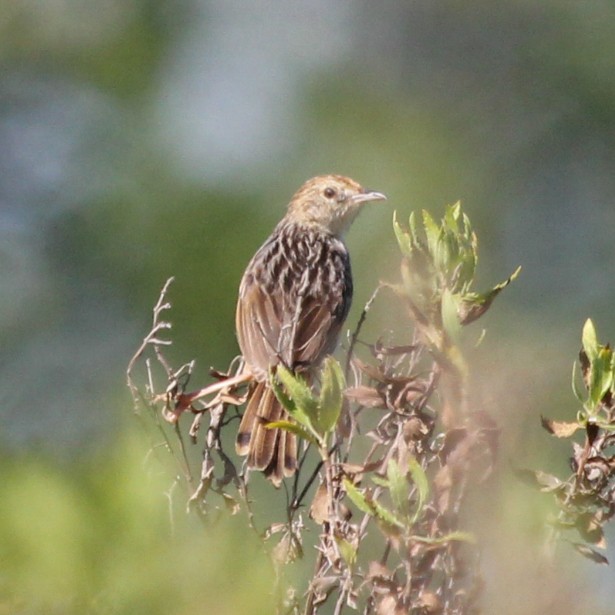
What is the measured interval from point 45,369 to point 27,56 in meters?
4.43

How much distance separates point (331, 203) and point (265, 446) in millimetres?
3100

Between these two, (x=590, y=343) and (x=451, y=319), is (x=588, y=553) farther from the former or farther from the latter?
(x=451, y=319)

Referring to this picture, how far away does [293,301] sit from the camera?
5.51 metres

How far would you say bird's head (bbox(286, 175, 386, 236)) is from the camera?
7234 millimetres

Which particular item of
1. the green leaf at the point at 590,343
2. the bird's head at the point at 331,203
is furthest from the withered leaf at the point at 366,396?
the bird's head at the point at 331,203

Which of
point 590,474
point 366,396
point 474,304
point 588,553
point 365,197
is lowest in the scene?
point 588,553

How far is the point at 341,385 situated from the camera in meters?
2.60

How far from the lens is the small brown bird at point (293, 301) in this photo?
169 inches

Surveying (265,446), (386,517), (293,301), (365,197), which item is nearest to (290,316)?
(293,301)

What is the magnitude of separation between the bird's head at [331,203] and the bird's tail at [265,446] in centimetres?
280

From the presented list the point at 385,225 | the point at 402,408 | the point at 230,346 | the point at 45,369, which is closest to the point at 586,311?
the point at 385,225

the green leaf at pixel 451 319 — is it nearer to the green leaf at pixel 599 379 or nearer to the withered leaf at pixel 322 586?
the green leaf at pixel 599 379

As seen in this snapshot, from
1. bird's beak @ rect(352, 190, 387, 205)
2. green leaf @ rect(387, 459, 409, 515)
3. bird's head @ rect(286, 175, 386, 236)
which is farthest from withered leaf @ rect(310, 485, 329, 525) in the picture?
bird's head @ rect(286, 175, 386, 236)

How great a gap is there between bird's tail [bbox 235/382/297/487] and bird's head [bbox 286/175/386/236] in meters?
2.80
